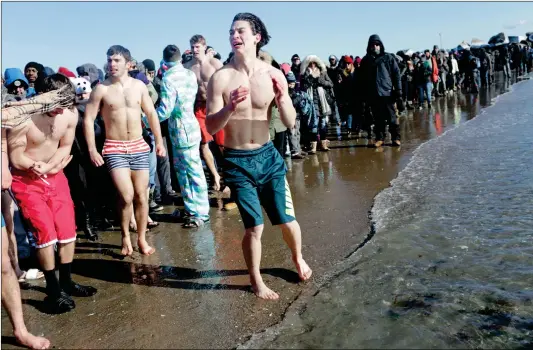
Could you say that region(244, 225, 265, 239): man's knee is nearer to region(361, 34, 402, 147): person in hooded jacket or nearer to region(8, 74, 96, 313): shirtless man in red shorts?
region(8, 74, 96, 313): shirtless man in red shorts

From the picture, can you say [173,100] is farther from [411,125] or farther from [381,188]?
[411,125]

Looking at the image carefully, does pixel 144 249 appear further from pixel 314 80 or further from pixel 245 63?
pixel 314 80

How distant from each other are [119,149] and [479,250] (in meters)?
3.46

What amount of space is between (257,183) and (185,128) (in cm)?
233

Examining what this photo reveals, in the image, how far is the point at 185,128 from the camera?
586 cm

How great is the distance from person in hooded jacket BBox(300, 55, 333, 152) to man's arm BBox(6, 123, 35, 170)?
6.47m

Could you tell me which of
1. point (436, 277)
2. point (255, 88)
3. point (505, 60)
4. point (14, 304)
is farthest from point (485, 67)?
point (14, 304)

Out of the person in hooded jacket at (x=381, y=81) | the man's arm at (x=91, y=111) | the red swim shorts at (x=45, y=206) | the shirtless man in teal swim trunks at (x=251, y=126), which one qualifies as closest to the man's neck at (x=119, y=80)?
the man's arm at (x=91, y=111)

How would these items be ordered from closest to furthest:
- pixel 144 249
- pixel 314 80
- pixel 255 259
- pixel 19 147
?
pixel 19 147 → pixel 255 259 → pixel 144 249 → pixel 314 80

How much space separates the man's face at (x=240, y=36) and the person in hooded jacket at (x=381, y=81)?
6.20 meters

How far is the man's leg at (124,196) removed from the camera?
4750mm

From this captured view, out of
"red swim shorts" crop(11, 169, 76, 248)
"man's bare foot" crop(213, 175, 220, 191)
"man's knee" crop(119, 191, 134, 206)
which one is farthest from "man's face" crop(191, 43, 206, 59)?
"red swim shorts" crop(11, 169, 76, 248)

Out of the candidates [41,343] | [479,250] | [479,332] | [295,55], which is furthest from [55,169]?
[295,55]

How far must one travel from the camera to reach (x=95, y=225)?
629 cm
